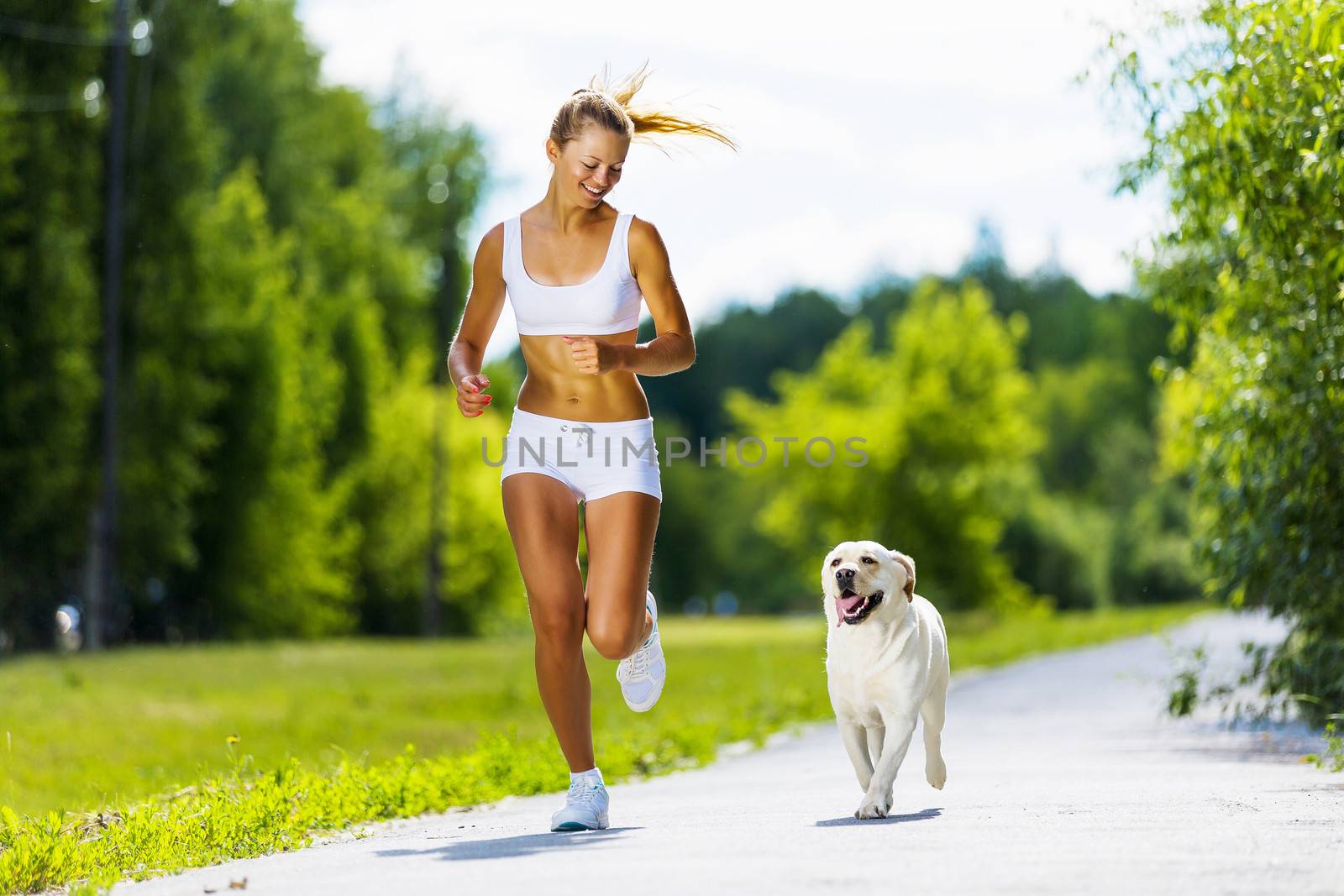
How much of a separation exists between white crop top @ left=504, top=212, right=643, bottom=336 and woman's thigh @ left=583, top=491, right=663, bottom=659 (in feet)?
2.19

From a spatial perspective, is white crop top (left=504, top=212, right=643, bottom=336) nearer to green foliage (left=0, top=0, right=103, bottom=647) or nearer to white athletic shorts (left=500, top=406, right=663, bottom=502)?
white athletic shorts (left=500, top=406, right=663, bottom=502)

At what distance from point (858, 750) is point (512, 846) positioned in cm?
149

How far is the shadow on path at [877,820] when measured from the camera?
753cm

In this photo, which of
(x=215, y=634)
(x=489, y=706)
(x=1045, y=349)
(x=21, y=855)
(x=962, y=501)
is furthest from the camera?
(x=1045, y=349)

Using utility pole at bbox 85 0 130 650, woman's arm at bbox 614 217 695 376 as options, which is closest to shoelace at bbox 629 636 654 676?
woman's arm at bbox 614 217 695 376

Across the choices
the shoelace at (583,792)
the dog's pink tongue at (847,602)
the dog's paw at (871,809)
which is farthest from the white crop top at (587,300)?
the dog's paw at (871,809)

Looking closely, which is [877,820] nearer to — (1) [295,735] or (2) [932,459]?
(1) [295,735]

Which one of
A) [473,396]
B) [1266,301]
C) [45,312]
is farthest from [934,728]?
[45,312]

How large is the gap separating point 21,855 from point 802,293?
4603 inches

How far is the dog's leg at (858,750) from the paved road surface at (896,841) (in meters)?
0.22

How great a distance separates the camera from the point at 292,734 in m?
18.8

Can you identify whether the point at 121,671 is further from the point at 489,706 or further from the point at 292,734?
the point at 292,734

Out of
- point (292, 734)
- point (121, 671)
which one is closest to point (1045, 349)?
point (121, 671)

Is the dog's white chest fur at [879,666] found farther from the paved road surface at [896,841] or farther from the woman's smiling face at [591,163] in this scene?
the woman's smiling face at [591,163]
